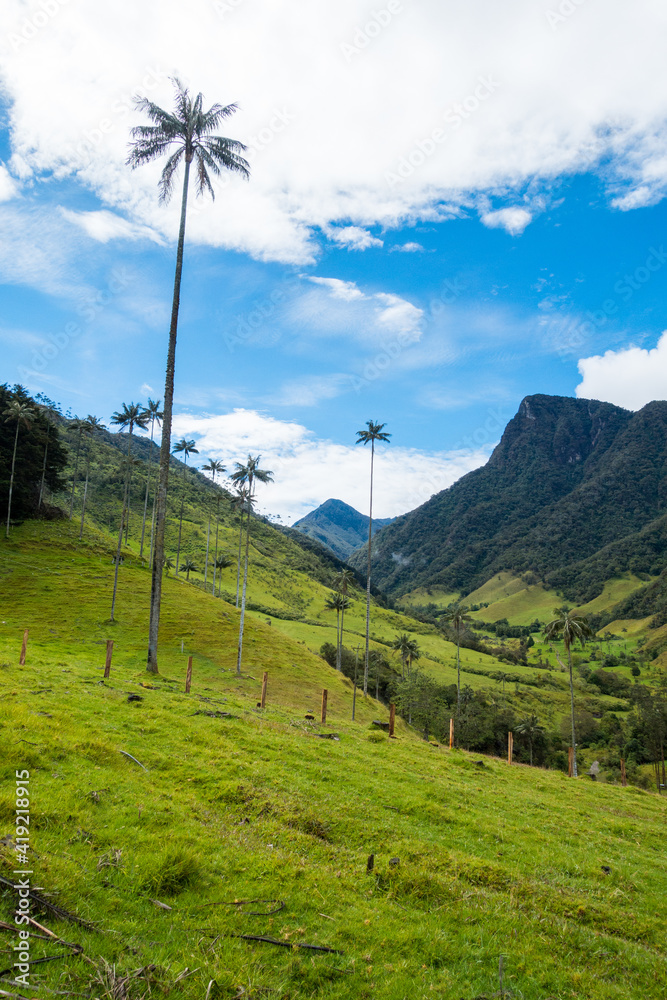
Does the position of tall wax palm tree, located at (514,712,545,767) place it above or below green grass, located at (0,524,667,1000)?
below

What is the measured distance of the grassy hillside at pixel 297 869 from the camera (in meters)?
5.91

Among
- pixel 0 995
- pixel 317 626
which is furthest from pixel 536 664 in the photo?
pixel 0 995

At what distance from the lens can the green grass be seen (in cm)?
600

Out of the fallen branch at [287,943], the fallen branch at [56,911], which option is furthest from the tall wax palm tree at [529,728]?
the fallen branch at [56,911]

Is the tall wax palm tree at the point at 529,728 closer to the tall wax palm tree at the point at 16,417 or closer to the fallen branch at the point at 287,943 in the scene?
the tall wax palm tree at the point at 16,417

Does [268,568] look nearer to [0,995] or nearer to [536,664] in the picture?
[536,664]

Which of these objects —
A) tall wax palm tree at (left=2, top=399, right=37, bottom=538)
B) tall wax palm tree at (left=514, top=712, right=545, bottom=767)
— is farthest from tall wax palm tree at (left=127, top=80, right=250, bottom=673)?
tall wax palm tree at (left=514, top=712, right=545, bottom=767)

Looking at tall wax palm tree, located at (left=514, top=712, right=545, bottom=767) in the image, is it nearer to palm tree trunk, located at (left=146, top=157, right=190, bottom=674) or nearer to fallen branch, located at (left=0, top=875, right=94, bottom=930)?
palm tree trunk, located at (left=146, top=157, right=190, bottom=674)

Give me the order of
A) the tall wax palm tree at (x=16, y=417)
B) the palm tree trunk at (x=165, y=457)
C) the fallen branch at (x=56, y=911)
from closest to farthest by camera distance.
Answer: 1. the fallen branch at (x=56, y=911)
2. the palm tree trunk at (x=165, y=457)
3. the tall wax palm tree at (x=16, y=417)

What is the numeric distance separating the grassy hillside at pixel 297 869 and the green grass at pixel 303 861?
0.04 metres

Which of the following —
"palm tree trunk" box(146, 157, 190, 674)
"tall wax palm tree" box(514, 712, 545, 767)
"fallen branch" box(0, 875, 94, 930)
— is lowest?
"tall wax palm tree" box(514, 712, 545, 767)

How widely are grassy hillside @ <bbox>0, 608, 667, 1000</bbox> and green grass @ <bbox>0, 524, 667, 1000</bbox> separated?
0.04 metres

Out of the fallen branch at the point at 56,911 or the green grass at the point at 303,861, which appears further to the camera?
the green grass at the point at 303,861

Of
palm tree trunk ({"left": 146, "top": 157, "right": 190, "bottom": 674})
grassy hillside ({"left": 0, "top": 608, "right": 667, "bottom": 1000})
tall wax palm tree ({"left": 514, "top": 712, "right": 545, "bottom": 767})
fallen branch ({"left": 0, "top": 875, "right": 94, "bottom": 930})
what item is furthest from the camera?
tall wax palm tree ({"left": 514, "top": 712, "right": 545, "bottom": 767})
